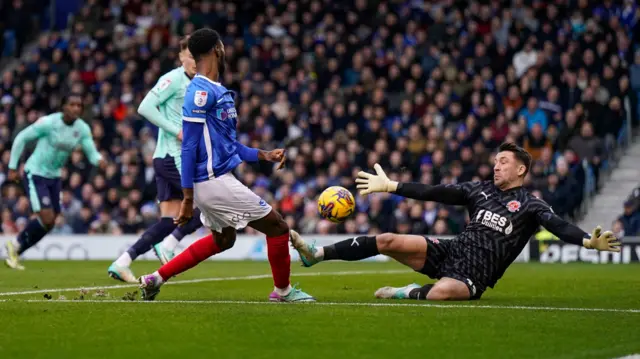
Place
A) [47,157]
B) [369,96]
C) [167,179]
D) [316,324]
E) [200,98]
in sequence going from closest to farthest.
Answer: [316,324] → [200,98] → [167,179] → [47,157] → [369,96]

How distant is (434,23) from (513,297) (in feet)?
52.0

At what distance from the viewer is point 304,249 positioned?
998cm

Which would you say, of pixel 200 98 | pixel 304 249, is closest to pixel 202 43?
pixel 200 98

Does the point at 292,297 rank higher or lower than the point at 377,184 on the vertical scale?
lower

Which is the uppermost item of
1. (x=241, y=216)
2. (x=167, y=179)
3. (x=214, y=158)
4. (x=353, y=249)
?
(x=214, y=158)

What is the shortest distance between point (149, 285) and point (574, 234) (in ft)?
11.6

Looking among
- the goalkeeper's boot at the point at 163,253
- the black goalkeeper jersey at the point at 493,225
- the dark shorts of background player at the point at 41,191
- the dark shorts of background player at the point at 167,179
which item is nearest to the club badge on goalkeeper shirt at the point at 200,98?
the black goalkeeper jersey at the point at 493,225

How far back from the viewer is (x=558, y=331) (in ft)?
25.4

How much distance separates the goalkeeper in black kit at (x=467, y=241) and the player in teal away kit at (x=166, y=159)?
3.09 m

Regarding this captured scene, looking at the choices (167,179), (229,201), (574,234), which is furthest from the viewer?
(167,179)

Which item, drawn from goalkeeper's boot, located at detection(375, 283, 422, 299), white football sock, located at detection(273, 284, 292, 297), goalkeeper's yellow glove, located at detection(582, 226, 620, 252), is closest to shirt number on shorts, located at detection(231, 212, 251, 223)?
white football sock, located at detection(273, 284, 292, 297)

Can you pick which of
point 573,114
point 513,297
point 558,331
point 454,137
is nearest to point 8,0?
point 454,137

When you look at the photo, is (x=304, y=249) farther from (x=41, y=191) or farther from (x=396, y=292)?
(x=41, y=191)

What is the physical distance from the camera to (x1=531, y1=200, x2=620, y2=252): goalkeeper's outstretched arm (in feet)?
30.0
